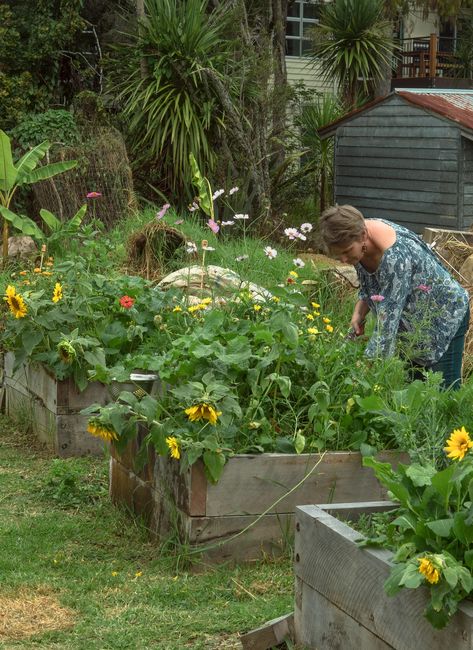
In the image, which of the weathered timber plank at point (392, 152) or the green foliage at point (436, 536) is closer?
the green foliage at point (436, 536)

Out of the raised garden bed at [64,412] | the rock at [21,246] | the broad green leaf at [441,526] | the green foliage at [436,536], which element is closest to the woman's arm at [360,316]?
the raised garden bed at [64,412]

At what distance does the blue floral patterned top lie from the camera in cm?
527

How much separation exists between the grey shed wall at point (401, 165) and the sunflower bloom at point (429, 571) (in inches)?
557

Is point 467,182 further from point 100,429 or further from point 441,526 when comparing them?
point 441,526

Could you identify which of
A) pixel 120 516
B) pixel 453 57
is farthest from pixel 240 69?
pixel 453 57

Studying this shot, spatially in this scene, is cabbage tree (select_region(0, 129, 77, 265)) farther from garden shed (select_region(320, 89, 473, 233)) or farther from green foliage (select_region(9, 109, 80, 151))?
garden shed (select_region(320, 89, 473, 233))

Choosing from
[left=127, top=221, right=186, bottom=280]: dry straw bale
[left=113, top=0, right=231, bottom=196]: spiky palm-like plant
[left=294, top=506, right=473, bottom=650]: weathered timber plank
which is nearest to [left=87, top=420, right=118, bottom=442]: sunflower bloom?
[left=294, top=506, right=473, bottom=650]: weathered timber plank

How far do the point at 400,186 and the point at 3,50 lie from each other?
258 inches

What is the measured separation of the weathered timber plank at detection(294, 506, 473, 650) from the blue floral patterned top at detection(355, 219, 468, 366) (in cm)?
175

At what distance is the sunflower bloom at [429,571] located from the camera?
2.72m

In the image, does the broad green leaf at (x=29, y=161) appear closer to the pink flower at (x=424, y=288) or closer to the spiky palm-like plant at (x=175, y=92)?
the spiky palm-like plant at (x=175, y=92)

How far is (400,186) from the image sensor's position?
17.7m

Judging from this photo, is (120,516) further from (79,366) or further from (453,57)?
(453,57)

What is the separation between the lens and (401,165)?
17703 mm
